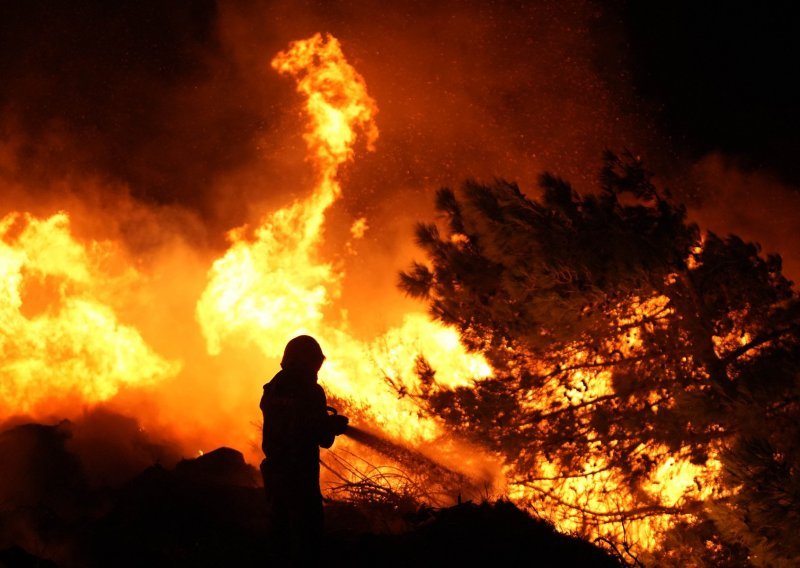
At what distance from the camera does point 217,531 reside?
5.91m

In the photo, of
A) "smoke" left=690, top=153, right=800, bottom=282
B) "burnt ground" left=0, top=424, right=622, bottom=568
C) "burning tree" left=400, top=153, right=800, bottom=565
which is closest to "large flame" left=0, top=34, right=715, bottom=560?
"burnt ground" left=0, top=424, right=622, bottom=568

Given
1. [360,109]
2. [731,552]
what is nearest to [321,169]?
[360,109]

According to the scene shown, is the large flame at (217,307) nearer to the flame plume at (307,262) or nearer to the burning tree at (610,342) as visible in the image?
the flame plume at (307,262)

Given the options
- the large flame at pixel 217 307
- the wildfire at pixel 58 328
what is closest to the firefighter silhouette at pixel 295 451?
the large flame at pixel 217 307

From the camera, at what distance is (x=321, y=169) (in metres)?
15.1

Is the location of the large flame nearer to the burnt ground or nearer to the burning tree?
the burnt ground

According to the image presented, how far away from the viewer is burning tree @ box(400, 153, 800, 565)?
5.56 meters

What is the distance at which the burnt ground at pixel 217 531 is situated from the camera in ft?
15.3

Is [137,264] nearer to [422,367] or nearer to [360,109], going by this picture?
[360,109]

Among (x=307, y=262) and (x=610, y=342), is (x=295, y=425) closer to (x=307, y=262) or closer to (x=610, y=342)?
(x=610, y=342)

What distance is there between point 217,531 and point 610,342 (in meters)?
4.53

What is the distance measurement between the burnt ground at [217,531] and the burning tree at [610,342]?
953mm

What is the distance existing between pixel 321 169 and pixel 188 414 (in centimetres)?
714

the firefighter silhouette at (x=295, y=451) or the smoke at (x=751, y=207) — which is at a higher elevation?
the smoke at (x=751, y=207)
